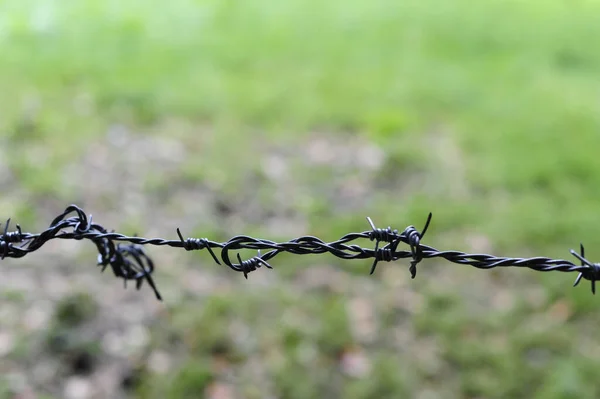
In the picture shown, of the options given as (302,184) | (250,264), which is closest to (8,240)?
(250,264)

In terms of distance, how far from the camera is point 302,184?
3.99 meters

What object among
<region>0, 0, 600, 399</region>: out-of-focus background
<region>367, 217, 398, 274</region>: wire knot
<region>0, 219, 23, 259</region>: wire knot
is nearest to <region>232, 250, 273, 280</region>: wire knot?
<region>367, 217, 398, 274</region>: wire knot

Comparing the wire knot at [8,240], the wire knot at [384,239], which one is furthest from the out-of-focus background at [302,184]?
the wire knot at [384,239]

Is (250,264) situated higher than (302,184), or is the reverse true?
(302,184)

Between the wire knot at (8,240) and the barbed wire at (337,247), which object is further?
the wire knot at (8,240)

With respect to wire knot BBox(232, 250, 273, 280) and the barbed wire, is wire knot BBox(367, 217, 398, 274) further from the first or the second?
wire knot BBox(232, 250, 273, 280)

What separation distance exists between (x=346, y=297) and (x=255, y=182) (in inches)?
45.9

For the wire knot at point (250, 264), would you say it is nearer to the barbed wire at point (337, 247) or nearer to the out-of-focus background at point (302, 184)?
the barbed wire at point (337, 247)

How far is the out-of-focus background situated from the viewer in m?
2.79

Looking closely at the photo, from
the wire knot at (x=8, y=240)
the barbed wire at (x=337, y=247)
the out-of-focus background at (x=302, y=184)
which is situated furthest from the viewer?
the out-of-focus background at (x=302, y=184)

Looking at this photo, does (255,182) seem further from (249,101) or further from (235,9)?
(235,9)

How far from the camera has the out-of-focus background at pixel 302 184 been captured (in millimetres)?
2785

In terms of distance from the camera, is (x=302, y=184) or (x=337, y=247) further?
(x=302, y=184)

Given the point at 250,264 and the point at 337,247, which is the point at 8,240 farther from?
the point at 337,247
